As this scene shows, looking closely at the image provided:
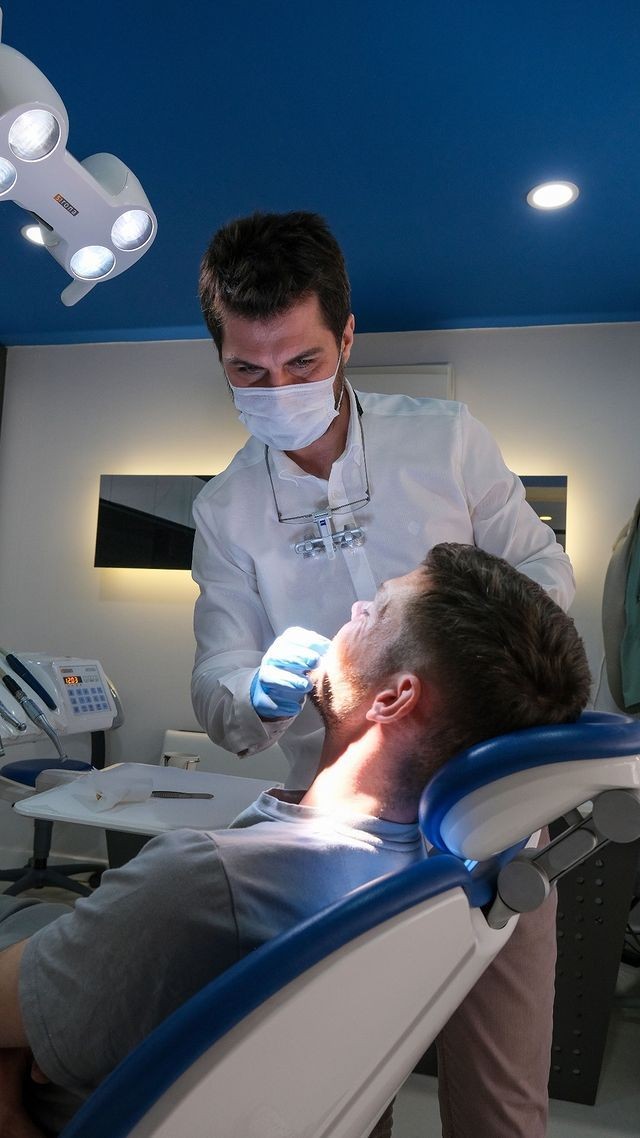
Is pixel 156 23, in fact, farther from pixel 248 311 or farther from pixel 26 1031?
pixel 26 1031

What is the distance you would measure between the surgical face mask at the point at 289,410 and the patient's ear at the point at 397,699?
0.69 m

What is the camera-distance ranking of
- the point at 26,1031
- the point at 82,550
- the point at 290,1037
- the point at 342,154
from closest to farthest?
1. the point at 290,1037
2. the point at 26,1031
3. the point at 342,154
4. the point at 82,550

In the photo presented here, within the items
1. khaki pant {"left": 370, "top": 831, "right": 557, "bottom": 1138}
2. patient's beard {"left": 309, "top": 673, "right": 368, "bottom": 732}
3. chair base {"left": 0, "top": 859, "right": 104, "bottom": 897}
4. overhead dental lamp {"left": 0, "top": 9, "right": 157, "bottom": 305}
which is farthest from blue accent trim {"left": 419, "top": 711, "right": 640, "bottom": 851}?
chair base {"left": 0, "top": 859, "right": 104, "bottom": 897}

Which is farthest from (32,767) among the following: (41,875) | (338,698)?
(338,698)

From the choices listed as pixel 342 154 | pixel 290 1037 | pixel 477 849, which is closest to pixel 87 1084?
pixel 290 1037

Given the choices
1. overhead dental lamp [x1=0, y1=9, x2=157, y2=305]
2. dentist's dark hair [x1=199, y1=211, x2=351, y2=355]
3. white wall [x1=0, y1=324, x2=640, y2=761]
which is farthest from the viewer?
white wall [x1=0, y1=324, x2=640, y2=761]

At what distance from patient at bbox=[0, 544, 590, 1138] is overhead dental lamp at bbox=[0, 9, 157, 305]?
3.68 ft

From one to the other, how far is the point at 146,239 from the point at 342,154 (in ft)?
3.54

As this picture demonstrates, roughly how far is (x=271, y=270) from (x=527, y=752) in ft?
3.26

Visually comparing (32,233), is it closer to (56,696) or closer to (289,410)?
(56,696)

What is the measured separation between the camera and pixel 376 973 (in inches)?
26.1

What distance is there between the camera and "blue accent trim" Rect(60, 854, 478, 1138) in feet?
1.96

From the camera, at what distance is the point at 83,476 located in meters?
4.44

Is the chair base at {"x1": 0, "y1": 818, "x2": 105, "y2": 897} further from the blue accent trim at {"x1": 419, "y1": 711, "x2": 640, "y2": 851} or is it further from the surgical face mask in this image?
the blue accent trim at {"x1": 419, "y1": 711, "x2": 640, "y2": 851}
